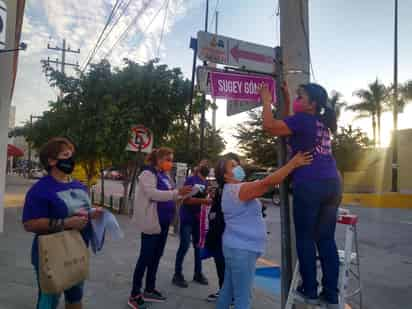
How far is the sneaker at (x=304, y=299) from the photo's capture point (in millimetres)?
3008

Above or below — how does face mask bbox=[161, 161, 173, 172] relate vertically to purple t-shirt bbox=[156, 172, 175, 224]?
above

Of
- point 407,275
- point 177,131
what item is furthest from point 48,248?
point 177,131

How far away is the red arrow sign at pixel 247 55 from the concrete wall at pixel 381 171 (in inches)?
1100

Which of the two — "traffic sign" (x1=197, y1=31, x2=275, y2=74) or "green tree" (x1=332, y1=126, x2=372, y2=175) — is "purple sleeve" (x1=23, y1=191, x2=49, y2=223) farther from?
"green tree" (x1=332, y1=126, x2=372, y2=175)

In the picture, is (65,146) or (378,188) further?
(378,188)

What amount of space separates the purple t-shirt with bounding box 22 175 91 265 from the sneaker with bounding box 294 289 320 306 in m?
1.85

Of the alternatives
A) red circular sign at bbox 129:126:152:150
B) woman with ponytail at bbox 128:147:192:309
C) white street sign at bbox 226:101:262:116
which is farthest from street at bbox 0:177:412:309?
red circular sign at bbox 129:126:152:150

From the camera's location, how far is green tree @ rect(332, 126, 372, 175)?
29019 mm

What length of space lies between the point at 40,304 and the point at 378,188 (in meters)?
30.3

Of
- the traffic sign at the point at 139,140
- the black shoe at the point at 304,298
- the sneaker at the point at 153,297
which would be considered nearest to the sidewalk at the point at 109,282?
the sneaker at the point at 153,297

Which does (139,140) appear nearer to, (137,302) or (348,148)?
(137,302)

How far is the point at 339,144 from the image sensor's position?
2888 centimetres

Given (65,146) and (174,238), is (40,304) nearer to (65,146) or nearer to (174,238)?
(65,146)

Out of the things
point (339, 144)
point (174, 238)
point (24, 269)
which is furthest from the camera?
point (339, 144)
